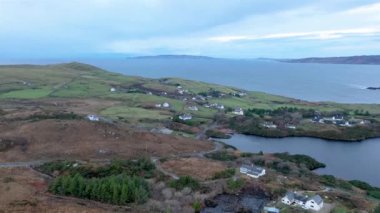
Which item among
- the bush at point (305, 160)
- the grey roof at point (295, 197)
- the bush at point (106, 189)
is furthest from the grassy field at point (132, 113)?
the grey roof at point (295, 197)

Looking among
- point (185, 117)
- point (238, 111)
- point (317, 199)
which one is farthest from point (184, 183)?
point (238, 111)

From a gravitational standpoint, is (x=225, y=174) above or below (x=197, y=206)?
above

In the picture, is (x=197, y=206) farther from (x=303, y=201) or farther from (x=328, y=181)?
(x=328, y=181)

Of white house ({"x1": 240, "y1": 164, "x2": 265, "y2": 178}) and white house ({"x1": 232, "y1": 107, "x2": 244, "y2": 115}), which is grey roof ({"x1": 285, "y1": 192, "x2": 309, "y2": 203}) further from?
white house ({"x1": 232, "y1": 107, "x2": 244, "y2": 115})

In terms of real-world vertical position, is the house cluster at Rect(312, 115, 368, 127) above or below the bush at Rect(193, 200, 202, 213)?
below

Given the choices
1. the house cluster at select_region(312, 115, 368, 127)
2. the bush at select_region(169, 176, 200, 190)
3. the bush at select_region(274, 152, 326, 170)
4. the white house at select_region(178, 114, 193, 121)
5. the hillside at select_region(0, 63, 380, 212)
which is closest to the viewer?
the hillside at select_region(0, 63, 380, 212)

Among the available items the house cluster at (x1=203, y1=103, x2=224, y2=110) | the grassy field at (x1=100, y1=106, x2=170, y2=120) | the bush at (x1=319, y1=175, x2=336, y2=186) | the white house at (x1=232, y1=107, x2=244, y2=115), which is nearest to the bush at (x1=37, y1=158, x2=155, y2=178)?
the bush at (x1=319, y1=175, x2=336, y2=186)
